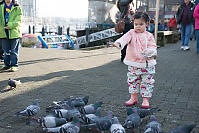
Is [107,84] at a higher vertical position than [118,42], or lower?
lower

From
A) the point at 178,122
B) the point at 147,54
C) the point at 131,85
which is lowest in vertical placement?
the point at 178,122

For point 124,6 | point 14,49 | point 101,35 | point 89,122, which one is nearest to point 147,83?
point 89,122

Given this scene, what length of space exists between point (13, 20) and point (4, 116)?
359cm

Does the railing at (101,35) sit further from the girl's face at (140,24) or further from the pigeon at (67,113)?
the pigeon at (67,113)

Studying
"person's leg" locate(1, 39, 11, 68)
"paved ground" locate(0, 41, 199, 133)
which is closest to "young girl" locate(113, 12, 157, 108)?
"paved ground" locate(0, 41, 199, 133)

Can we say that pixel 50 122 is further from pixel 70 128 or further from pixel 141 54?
pixel 141 54

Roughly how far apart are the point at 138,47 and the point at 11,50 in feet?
13.1

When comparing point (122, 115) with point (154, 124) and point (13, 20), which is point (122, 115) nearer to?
point (154, 124)

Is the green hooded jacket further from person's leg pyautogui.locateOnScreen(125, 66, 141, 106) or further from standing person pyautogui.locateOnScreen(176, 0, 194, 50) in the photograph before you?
standing person pyautogui.locateOnScreen(176, 0, 194, 50)

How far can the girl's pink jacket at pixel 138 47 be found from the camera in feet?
11.7

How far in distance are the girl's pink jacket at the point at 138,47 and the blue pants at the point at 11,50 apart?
368cm

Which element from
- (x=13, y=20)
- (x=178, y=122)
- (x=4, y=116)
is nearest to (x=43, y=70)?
(x=13, y=20)

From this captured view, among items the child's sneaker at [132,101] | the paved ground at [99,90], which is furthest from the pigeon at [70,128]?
the child's sneaker at [132,101]

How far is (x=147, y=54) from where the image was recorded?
11.4ft
